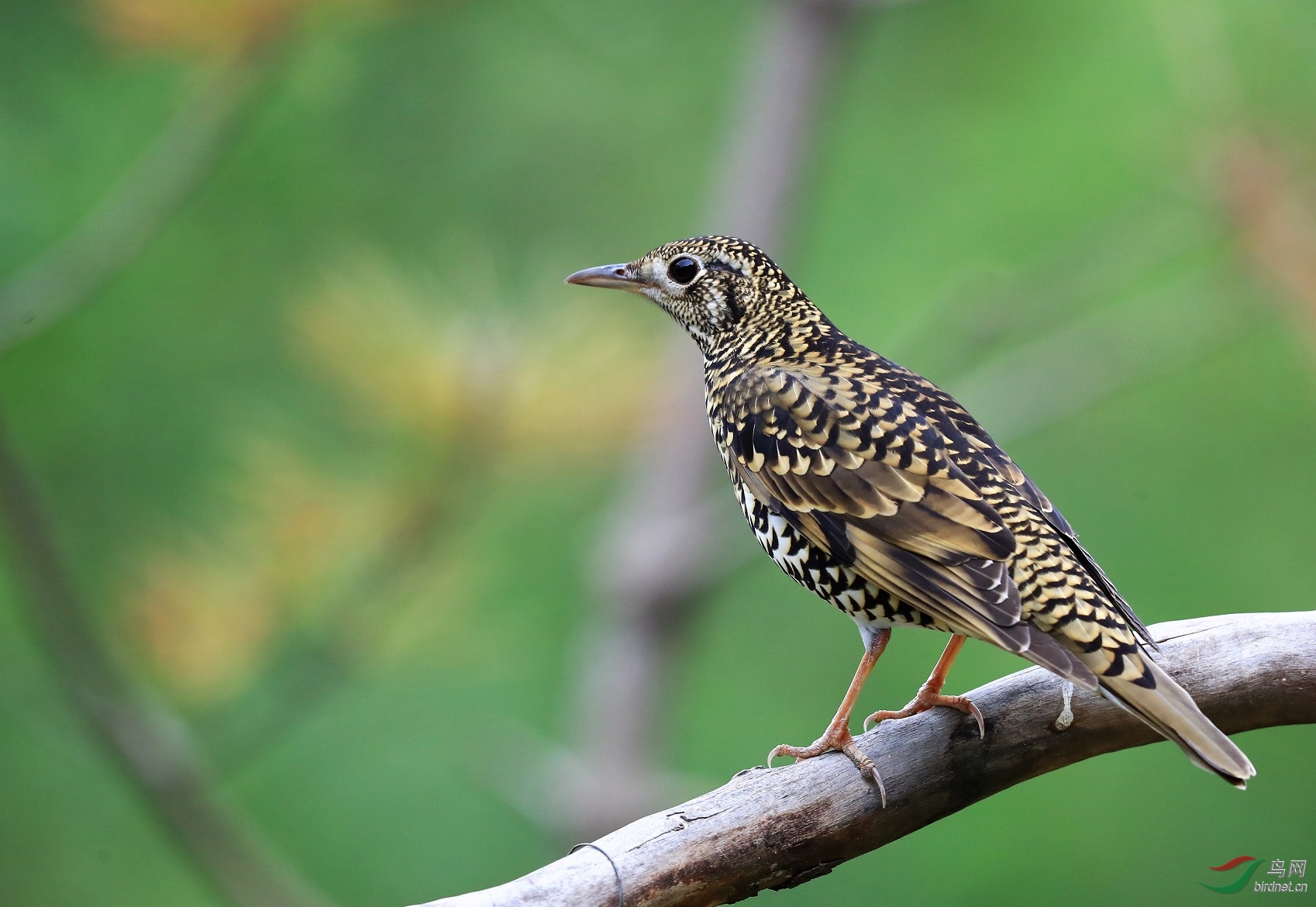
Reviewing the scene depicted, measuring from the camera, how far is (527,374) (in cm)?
345

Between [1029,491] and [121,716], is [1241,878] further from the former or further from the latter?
[121,716]

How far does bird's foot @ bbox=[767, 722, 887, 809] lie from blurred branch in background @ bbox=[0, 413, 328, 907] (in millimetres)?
1771

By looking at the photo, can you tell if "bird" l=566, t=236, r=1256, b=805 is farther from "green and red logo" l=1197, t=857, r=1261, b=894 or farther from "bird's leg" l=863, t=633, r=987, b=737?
"green and red logo" l=1197, t=857, r=1261, b=894

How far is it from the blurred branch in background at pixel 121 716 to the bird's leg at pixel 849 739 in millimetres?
1771

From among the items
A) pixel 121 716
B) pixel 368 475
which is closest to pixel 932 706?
pixel 368 475

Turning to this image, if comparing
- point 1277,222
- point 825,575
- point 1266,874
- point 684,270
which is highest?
point 684,270

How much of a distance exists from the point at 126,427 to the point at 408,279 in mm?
2235

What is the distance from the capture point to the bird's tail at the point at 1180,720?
219cm

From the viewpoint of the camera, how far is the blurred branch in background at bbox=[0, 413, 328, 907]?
3254 millimetres

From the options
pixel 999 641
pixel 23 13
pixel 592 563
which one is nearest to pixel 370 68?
pixel 23 13

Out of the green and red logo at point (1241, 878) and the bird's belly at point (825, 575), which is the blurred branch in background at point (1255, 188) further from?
the bird's belly at point (825, 575)

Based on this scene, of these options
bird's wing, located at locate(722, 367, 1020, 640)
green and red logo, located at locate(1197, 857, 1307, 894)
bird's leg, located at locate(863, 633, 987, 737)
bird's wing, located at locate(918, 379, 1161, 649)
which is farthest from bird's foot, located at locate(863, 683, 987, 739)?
green and red logo, located at locate(1197, 857, 1307, 894)

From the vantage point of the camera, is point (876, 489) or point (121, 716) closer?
point (876, 489)

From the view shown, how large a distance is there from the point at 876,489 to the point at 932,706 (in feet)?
1.62
